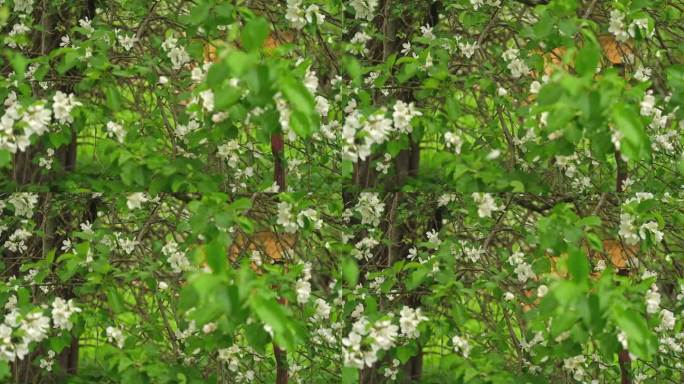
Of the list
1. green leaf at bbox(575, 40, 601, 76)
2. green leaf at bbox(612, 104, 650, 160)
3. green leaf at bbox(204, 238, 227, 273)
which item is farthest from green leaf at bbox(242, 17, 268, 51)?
green leaf at bbox(612, 104, 650, 160)

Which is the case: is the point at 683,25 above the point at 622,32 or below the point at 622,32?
above

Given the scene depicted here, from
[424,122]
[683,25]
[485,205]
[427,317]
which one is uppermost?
[683,25]

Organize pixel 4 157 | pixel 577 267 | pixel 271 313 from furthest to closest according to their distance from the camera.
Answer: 1. pixel 4 157
2. pixel 577 267
3. pixel 271 313

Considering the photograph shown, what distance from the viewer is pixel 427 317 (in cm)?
497

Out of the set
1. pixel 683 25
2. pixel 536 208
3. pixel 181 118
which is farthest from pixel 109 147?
pixel 683 25

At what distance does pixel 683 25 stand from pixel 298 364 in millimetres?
2743

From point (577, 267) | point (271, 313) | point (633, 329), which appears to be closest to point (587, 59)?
point (577, 267)

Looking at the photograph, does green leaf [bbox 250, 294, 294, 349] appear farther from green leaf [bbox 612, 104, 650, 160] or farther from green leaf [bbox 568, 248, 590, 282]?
green leaf [bbox 612, 104, 650, 160]

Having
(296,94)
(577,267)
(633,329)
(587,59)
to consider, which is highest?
(587,59)

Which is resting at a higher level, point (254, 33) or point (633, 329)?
point (254, 33)

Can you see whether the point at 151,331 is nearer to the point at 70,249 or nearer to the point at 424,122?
the point at 70,249

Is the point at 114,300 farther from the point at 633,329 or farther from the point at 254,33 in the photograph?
the point at 633,329

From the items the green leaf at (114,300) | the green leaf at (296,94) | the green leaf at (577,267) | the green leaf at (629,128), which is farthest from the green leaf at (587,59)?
the green leaf at (114,300)

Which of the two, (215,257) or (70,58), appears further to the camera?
(70,58)
